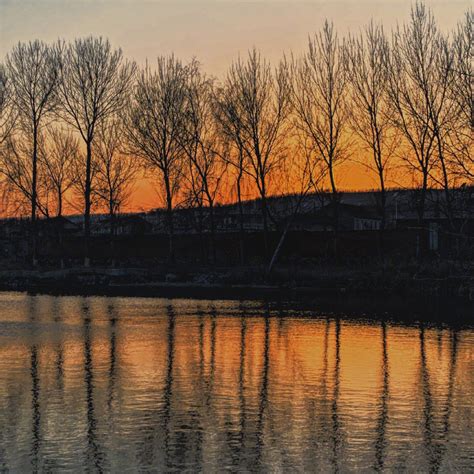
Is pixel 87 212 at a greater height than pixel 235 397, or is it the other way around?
pixel 87 212

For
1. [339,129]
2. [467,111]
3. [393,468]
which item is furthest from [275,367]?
[339,129]

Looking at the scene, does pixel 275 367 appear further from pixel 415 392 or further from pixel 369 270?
pixel 369 270

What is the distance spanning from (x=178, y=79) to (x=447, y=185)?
2567cm

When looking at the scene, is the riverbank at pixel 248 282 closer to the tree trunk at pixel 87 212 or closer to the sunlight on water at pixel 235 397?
the tree trunk at pixel 87 212

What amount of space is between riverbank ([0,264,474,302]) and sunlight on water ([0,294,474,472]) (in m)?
13.3

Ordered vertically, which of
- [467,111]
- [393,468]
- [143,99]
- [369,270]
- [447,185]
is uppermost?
[143,99]

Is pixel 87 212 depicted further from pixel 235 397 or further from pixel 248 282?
pixel 235 397

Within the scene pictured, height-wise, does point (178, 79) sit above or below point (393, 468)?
above

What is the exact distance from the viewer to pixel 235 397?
14328mm

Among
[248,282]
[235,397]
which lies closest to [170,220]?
[248,282]

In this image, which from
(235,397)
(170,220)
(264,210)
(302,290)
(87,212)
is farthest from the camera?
(87,212)

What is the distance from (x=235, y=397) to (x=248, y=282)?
31586 mm

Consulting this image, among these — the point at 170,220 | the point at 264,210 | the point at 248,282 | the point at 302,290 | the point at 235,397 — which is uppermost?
the point at 264,210

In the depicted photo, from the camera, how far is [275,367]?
17.6 m
